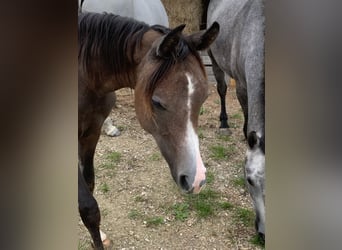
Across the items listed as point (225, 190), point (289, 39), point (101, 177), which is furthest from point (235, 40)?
point (289, 39)

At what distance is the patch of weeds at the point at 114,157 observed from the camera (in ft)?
7.78

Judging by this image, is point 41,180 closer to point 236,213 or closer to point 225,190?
point 236,213

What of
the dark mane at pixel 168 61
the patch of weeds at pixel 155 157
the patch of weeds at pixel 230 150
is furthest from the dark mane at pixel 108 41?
the patch of weeds at pixel 230 150

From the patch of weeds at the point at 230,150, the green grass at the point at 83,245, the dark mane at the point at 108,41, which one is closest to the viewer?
the dark mane at the point at 108,41

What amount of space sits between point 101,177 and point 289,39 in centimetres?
193

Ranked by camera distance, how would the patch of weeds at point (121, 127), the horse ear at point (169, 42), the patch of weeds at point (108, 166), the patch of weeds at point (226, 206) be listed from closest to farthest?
1. the horse ear at point (169, 42)
2. the patch of weeds at point (226, 206)
3. the patch of weeds at point (108, 166)
4. the patch of weeds at point (121, 127)

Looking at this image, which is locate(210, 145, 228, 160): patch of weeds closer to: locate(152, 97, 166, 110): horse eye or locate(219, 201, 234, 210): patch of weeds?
locate(219, 201, 234, 210): patch of weeds

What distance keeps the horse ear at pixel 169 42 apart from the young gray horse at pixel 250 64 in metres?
0.37

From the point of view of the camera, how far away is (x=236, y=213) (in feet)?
6.17

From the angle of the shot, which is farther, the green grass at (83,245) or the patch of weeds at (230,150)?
the patch of weeds at (230,150)

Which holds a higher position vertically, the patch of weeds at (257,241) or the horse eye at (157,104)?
the horse eye at (157,104)

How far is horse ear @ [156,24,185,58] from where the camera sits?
1.00 m

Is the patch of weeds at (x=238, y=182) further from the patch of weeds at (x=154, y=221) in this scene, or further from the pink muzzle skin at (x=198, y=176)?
the pink muzzle skin at (x=198, y=176)

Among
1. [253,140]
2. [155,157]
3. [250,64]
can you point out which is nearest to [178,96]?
[253,140]
